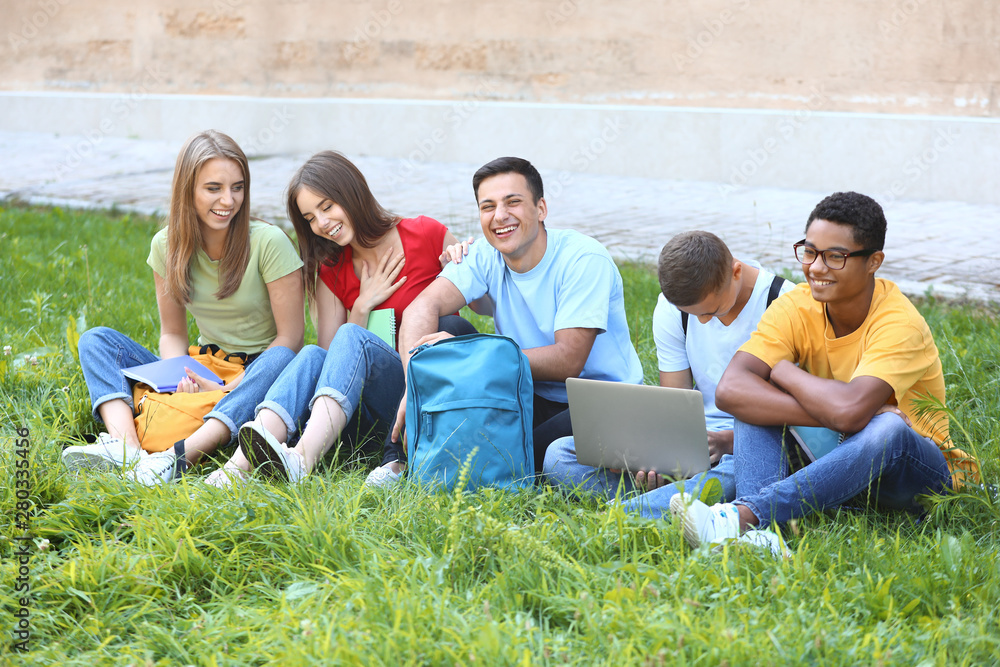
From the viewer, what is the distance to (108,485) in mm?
3129

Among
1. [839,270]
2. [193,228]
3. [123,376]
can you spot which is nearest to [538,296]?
[839,270]

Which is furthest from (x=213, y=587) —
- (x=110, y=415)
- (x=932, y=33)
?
(x=932, y=33)

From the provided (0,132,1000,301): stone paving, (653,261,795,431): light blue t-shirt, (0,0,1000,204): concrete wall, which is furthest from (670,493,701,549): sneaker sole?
(0,0,1000,204): concrete wall

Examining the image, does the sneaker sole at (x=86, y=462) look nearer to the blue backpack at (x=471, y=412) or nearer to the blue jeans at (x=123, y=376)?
the blue jeans at (x=123, y=376)

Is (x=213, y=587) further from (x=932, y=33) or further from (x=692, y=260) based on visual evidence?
(x=932, y=33)

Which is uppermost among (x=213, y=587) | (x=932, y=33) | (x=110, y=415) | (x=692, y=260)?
(x=932, y=33)

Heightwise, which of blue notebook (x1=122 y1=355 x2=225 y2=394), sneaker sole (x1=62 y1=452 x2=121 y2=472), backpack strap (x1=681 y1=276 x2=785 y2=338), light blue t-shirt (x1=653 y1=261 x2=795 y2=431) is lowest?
sneaker sole (x1=62 y1=452 x2=121 y2=472)

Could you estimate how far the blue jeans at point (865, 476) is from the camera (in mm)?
2768

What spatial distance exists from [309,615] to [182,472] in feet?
3.87

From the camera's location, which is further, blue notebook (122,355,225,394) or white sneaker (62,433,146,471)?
blue notebook (122,355,225,394)

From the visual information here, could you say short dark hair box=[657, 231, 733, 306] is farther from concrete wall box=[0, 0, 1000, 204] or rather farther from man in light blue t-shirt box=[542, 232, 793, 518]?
concrete wall box=[0, 0, 1000, 204]

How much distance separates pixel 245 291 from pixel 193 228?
1.11 feet

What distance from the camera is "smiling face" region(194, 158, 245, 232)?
383 cm

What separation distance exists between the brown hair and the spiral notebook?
1.02 ft
